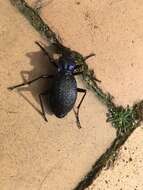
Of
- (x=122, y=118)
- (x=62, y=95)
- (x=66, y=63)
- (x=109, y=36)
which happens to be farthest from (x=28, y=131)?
(x=109, y=36)

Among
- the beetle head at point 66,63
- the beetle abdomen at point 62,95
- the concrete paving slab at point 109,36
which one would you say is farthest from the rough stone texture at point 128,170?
the beetle head at point 66,63

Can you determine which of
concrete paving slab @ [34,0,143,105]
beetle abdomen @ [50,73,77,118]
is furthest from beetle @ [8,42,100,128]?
concrete paving slab @ [34,0,143,105]

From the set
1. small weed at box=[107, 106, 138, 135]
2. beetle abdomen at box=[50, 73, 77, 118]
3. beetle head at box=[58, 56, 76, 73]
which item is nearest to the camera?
beetle abdomen at box=[50, 73, 77, 118]

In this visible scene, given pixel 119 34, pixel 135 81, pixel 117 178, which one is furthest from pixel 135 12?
pixel 117 178

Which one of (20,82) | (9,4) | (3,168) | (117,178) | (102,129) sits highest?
(9,4)

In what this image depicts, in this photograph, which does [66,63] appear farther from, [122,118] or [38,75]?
[122,118]

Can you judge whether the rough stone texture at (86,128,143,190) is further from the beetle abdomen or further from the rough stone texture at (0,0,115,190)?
the beetle abdomen

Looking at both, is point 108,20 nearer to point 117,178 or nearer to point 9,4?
point 9,4
